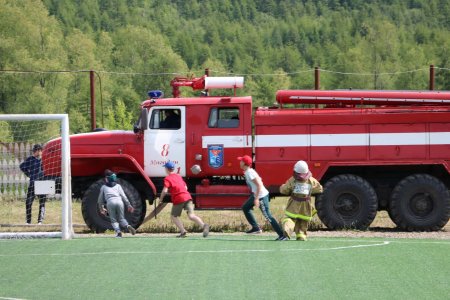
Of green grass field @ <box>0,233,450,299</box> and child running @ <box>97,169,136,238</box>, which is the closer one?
green grass field @ <box>0,233,450,299</box>

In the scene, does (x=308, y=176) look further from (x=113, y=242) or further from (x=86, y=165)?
(x=86, y=165)

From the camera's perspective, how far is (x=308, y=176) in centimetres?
1803

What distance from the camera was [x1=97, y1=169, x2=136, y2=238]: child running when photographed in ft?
65.2

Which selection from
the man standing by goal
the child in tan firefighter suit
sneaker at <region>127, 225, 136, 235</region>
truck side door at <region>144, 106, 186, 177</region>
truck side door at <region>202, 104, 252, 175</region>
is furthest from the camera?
the man standing by goal

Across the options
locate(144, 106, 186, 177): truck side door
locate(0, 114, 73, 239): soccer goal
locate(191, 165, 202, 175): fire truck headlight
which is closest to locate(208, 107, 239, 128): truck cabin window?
locate(144, 106, 186, 177): truck side door

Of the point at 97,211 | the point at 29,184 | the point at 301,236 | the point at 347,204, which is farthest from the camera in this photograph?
the point at 29,184

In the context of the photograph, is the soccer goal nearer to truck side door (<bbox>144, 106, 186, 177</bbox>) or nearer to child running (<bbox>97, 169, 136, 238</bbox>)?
child running (<bbox>97, 169, 136, 238</bbox>)

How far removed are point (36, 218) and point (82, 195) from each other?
202cm

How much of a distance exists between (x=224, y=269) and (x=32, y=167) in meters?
9.61

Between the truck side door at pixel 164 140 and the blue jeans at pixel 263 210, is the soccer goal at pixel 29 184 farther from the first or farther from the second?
the blue jeans at pixel 263 210

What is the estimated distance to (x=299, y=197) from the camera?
18.0 meters

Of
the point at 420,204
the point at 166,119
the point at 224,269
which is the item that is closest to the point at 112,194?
the point at 166,119

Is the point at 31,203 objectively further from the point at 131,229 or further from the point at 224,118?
the point at 224,118

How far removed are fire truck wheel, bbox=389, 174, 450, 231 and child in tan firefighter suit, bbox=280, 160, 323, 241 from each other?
368 centimetres
